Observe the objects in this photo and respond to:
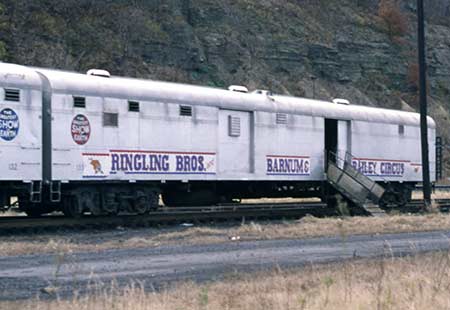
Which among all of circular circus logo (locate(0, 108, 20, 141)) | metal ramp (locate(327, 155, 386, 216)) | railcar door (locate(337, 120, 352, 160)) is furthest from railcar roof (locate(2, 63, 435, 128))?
metal ramp (locate(327, 155, 386, 216))

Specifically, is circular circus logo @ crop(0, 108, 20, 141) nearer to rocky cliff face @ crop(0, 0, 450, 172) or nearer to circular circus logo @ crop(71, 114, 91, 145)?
circular circus logo @ crop(71, 114, 91, 145)

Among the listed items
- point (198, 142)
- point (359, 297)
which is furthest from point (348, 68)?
point (359, 297)

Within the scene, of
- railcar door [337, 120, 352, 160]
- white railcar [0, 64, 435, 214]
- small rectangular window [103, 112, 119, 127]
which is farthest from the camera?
railcar door [337, 120, 352, 160]

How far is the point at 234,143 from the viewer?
2547 cm

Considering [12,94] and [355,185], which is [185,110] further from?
[355,185]

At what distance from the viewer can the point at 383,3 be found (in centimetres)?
6794

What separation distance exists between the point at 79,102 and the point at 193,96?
13.3ft

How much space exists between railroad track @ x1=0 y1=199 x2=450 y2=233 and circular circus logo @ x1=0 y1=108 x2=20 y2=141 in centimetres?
198

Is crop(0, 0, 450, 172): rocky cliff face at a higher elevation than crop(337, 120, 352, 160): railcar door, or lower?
higher

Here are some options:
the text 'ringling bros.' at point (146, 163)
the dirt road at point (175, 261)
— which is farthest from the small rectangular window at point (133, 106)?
the dirt road at point (175, 261)

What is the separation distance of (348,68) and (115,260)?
46583 millimetres

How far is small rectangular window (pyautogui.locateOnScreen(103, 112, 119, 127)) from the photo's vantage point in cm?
2189

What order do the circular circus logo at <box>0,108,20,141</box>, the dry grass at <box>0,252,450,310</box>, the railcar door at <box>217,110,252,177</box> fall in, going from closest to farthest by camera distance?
the dry grass at <box>0,252,450,310</box>
the circular circus logo at <box>0,108,20,141</box>
the railcar door at <box>217,110,252,177</box>

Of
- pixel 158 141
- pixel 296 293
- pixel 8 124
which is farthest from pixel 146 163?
pixel 296 293
